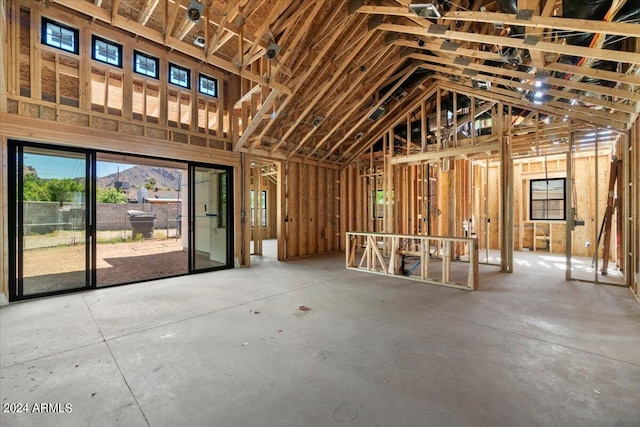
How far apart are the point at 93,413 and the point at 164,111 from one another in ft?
17.8

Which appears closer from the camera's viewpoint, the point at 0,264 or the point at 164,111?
the point at 0,264

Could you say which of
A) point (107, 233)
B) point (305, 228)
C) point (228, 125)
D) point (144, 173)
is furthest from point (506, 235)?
point (144, 173)

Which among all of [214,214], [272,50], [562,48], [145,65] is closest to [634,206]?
[562,48]

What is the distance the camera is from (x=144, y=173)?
41.9 metres

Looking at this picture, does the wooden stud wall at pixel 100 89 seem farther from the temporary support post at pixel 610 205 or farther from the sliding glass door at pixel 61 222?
the temporary support post at pixel 610 205

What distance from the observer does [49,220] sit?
4508 millimetres

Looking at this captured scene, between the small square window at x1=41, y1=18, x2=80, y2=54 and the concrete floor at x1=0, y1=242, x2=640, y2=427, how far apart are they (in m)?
4.16

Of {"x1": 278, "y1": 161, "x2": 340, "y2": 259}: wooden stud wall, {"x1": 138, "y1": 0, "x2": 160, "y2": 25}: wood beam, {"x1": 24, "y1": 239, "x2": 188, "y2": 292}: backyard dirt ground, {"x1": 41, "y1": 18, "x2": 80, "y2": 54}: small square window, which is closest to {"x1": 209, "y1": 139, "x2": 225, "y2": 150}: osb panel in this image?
{"x1": 278, "y1": 161, "x2": 340, "y2": 259}: wooden stud wall

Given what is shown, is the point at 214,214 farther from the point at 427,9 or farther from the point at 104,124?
the point at 427,9

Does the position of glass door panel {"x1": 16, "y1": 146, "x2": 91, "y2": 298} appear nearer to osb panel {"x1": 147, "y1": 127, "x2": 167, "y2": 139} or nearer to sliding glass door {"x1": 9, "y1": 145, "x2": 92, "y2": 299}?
sliding glass door {"x1": 9, "y1": 145, "x2": 92, "y2": 299}

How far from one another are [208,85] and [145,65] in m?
1.30

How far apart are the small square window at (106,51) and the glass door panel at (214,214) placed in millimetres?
2583

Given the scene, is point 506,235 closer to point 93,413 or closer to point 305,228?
point 305,228

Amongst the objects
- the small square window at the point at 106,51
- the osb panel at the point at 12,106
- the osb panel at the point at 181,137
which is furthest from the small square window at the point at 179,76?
the osb panel at the point at 12,106
